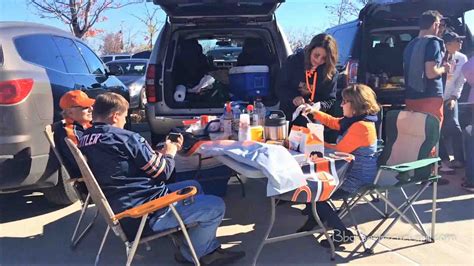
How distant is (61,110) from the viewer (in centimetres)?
380

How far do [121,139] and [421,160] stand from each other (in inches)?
79.4

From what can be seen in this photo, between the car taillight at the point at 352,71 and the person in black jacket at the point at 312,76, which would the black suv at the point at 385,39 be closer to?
the car taillight at the point at 352,71

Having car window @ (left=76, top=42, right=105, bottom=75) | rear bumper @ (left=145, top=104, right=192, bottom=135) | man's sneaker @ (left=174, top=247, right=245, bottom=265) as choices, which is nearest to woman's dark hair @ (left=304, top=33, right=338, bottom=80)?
rear bumper @ (left=145, top=104, right=192, bottom=135)

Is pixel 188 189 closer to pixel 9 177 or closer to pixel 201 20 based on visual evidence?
pixel 9 177

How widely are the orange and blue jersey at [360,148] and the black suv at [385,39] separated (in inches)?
84.5

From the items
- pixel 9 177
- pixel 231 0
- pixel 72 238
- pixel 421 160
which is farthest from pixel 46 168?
pixel 421 160

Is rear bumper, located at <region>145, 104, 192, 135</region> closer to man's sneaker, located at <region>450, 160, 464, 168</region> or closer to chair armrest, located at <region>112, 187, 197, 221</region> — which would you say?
chair armrest, located at <region>112, 187, 197, 221</region>

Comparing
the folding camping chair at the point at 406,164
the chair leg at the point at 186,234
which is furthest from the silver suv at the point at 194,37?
the chair leg at the point at 186,234

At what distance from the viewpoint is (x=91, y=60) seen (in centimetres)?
549

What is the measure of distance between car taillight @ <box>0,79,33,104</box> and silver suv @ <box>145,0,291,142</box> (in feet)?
5.31

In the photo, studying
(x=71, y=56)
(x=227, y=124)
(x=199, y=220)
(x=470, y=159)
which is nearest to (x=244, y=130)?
(x=227, y=124)

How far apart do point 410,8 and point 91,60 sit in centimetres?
351

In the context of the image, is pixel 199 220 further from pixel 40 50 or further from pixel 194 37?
pixel 194 37

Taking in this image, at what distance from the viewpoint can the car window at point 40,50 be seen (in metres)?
3.73
